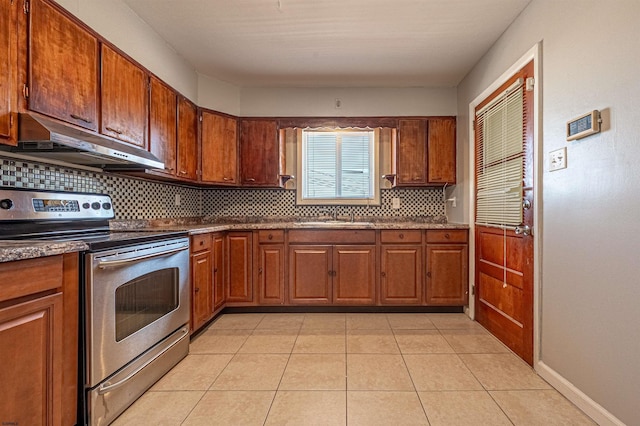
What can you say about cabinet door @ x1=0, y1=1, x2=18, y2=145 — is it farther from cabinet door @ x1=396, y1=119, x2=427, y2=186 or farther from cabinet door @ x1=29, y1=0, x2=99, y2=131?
cabinet door @ x1=396, y1=119, x2=427, y2=186

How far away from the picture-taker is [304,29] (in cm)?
248

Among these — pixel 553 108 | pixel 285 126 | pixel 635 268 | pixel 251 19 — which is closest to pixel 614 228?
pixel 635 268

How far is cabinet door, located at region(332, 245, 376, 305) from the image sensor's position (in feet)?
10.3

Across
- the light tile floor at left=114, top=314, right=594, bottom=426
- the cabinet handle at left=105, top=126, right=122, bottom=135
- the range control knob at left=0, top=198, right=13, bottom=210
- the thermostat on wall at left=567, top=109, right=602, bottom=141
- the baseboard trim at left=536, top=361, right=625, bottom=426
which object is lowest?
the light tile floor at left=114, top=314, right=594, bottom=426

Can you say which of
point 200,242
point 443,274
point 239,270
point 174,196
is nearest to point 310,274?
point 239,270

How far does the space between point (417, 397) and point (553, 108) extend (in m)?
1.86

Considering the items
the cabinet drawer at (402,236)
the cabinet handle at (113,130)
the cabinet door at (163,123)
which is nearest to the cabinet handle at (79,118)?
the cabinet handle at (113,130)

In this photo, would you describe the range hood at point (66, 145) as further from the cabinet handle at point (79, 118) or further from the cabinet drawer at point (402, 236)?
the cabinet drawer at point (402, 236)

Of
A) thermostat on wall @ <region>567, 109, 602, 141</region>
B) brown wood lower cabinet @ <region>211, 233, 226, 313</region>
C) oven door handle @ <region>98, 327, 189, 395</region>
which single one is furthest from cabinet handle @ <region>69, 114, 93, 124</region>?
thermostat on wall @ <region>567, 109, 602, 141</region>

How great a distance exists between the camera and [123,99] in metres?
2.13

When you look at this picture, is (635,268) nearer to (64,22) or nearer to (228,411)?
(228,411)

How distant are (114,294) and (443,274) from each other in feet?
9.01

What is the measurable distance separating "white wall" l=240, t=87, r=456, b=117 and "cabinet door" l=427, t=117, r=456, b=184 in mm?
264

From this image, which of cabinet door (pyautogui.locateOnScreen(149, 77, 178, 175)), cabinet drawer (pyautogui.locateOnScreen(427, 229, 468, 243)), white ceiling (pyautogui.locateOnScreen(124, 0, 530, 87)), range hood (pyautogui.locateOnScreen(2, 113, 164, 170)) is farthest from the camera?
cabinet drawer (pyautogui.locateOnScreen(427, 229, 468, 243))
